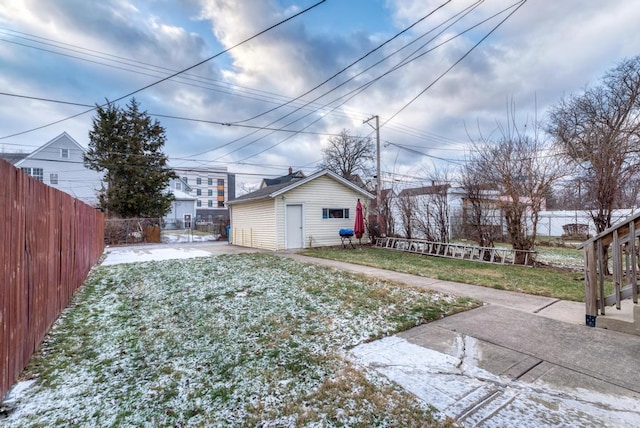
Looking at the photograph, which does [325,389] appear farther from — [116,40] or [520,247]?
[116,40]

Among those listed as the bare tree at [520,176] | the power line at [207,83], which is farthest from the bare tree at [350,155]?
the bare tree at [520,176]

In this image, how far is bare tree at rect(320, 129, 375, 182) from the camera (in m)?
29.2

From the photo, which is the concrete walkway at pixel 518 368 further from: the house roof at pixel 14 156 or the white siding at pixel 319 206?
the house roof at pixel 14 156

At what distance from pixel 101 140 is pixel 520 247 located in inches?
961

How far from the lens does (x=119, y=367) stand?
107 inches

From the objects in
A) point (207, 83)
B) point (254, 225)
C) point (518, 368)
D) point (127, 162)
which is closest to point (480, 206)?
point (518, 368)

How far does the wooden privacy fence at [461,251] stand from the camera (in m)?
8.73

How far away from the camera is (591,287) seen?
11.9ft

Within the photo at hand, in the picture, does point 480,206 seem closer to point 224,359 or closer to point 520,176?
point 520,176

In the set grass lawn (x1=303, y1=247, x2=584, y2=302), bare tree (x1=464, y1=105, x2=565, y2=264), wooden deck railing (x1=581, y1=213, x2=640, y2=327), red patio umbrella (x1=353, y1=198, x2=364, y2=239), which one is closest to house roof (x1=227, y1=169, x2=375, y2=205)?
red patio umbrella (x1=353, y1=198, x2=364, y2=239)

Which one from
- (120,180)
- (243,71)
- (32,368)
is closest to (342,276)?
(32,368)

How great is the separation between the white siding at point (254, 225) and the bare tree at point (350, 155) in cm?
1510

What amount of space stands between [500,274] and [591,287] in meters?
3.63

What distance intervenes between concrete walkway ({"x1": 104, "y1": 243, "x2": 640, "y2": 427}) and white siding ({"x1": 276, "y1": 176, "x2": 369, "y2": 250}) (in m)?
9.48
